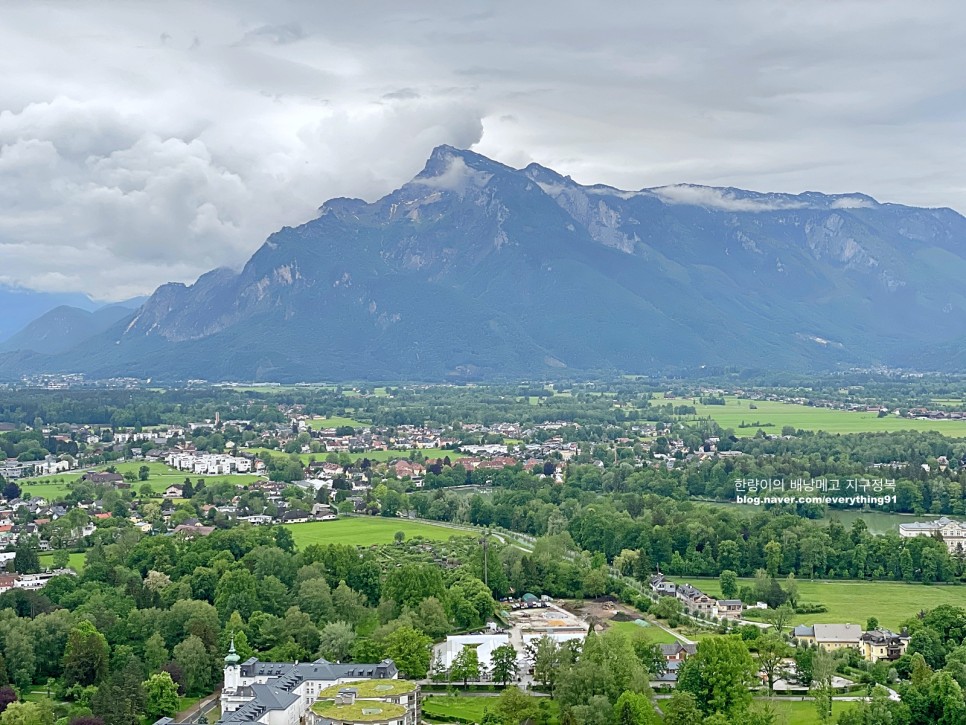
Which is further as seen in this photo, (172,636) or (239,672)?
(172,636)

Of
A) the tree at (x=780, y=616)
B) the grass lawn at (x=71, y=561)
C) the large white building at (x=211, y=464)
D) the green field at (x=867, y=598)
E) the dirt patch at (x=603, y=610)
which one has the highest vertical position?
the large white building at (x=211, y=464)

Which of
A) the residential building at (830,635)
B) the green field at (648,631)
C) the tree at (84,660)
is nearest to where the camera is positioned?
the tree at (84,660)

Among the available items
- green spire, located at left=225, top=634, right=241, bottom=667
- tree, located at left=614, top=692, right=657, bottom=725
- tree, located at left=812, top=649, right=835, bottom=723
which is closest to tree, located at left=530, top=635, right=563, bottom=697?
tree, located at left=614, top=692, right=657, bottom=725

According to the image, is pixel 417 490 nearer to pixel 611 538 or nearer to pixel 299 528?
pixel 299 528

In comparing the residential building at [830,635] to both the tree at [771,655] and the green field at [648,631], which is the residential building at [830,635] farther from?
the green field at [648,631]

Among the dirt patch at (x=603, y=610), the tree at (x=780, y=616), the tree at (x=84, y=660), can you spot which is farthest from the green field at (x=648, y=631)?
the tree at (x=84, y=660)

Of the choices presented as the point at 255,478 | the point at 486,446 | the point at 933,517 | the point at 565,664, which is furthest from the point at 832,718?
the point at 486,446
